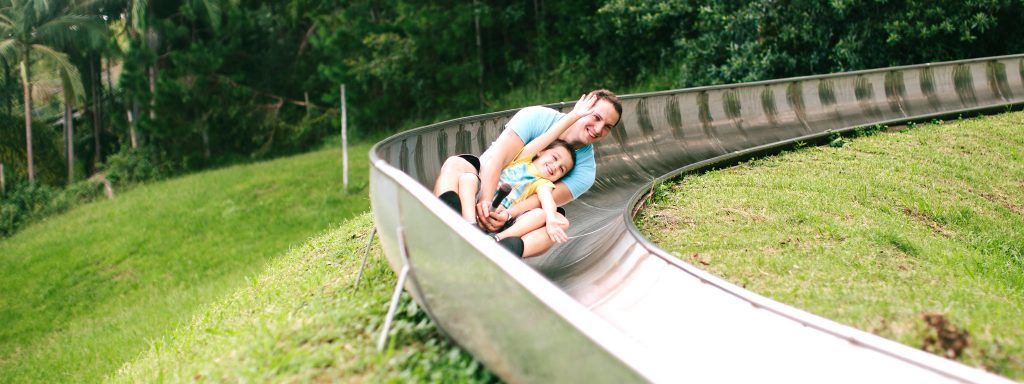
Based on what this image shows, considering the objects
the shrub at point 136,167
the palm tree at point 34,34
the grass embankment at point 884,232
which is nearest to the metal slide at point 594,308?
the grass embankment at point 884,232

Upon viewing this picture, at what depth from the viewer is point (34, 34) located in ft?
108

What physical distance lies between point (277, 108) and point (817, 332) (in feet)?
104

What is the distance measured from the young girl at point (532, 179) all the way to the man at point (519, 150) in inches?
1.0

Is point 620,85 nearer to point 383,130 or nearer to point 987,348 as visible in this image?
point 383,130

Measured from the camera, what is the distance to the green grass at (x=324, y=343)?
Result: 357 centimetres

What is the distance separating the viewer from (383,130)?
97.3 ft

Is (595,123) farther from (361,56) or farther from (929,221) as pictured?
(361,56)

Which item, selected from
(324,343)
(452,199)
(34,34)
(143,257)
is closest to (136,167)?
(34,34)

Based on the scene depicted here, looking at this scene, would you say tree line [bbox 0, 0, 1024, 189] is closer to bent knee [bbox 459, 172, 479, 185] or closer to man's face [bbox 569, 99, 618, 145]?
man's face [bbox 569, 99, 618, 145]

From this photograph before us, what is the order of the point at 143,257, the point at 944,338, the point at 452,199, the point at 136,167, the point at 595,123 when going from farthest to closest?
the point at 136,167, the point at 143,257, the point at 595,123, the point at 452,199, the point at 944,338

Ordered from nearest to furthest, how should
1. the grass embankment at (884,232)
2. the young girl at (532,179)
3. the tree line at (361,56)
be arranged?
1. the grass embankment at (884,232)
2. the young girl at (532,179)
3. the tree line at (361,56)

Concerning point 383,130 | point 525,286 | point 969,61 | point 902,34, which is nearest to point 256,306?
point 525,286

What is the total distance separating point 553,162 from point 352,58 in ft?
80.4

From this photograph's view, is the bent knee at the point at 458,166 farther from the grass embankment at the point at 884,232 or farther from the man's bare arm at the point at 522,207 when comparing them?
the grass embankment at the point at 884,232
